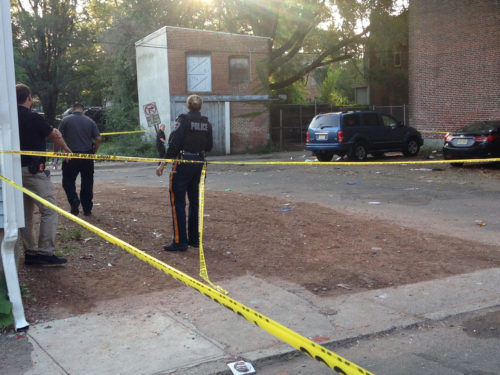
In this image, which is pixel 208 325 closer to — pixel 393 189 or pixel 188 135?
pixel 188 135

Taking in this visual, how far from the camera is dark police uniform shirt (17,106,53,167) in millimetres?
5902

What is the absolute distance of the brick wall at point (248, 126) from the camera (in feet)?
91.7

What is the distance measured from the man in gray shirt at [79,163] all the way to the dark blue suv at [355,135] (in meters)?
12.2

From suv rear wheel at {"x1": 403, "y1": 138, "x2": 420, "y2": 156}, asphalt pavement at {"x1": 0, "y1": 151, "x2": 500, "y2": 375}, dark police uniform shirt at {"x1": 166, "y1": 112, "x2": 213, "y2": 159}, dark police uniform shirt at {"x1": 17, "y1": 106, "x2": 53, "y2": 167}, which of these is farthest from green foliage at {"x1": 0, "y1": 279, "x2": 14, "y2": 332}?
suv rear wheel at {"x1": 403, "y1": 138, "x2": 420, "y2": 156}

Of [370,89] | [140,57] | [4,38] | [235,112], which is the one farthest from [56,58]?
[4,38]

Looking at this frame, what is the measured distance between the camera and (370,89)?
40469 mm

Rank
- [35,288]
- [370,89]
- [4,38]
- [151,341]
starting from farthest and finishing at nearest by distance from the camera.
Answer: [370,89]
[35,288]
[4,38]
[151,341]

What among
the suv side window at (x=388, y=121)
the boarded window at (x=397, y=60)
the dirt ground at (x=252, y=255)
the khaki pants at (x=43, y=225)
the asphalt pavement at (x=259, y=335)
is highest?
the boarded window at (x=397, y=60)

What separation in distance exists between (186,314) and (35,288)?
1.65m

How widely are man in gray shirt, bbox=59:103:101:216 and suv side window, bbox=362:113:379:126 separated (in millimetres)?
13493

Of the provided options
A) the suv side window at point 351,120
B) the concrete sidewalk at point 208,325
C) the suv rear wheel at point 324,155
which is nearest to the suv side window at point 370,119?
the suv side window at point 351,120

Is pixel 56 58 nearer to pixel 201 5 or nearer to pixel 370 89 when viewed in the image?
pixel 201 5

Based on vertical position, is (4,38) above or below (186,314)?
above

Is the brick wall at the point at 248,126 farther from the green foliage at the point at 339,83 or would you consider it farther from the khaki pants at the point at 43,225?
the khaki pants at the point at 43,225
